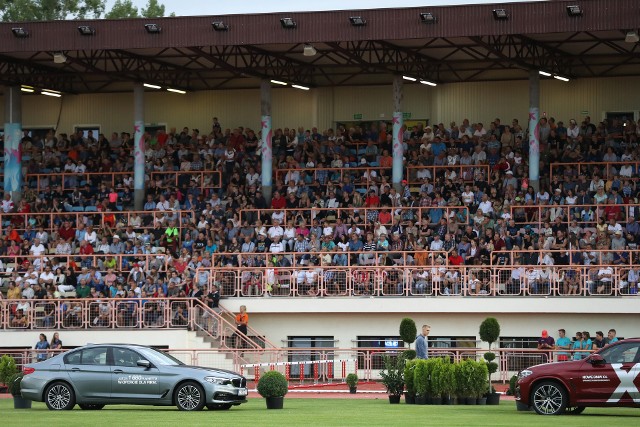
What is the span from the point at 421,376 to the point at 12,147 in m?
24.5

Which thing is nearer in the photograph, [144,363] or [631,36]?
[144,363]

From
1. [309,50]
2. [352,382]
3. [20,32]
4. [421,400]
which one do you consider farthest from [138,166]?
[421,400]

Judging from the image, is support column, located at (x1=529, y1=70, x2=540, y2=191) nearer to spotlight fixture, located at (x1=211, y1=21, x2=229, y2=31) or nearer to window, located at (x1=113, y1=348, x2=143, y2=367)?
spotlight fixture, located at (x1=211, y1=21, x2=229, y2=31)

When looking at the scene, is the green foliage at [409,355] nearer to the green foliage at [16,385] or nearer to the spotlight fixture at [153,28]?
the green foliage at [16,385]

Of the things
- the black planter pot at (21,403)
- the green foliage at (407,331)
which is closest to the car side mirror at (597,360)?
the green foliage at (407,331)

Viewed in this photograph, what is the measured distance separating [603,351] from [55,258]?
22695 millimetres

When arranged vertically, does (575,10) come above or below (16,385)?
above

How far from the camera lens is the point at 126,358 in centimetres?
2691

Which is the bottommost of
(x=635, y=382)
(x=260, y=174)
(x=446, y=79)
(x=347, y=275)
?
(x=635, y=382)

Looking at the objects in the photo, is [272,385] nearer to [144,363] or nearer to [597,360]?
[144,363]

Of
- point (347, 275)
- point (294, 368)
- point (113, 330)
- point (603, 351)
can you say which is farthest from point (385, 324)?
point (603, 351)

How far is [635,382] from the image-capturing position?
81.6 ft

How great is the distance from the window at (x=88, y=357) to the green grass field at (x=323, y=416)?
975 millimetres

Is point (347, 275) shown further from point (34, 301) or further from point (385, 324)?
point (34, 301)
